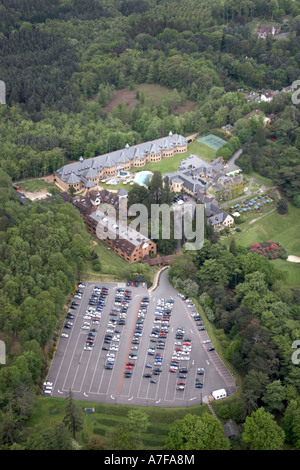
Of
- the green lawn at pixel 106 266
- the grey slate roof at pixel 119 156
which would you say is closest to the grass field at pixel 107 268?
the green lawn at pixel 106 266

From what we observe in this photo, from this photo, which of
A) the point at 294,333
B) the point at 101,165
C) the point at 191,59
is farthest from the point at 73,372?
the point at 191,59

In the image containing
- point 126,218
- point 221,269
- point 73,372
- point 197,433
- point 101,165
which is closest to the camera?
point 197,433

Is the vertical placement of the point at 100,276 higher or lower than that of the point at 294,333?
lower

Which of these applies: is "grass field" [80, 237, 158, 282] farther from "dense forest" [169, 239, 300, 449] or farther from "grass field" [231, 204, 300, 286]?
"grass field" [231, 204, 300, 286]

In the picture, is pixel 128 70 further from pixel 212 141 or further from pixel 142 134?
pixel 212 141

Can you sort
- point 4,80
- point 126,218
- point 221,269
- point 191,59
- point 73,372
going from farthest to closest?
point 191,59 < point 4,80 < point 126,218 < point 221,269 < point 73,372

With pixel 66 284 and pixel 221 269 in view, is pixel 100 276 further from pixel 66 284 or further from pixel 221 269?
pixel 221 269

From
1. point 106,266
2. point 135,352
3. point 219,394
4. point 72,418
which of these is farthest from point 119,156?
point 72,418
